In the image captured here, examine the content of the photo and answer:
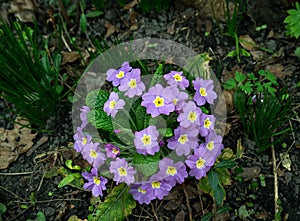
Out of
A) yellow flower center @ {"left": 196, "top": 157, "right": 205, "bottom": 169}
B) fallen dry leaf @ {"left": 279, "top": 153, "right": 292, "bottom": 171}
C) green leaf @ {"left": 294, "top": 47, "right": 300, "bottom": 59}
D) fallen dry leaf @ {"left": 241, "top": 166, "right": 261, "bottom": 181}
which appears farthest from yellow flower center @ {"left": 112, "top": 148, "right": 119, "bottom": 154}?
green leaf @ {"left": 294, "top": 47, "right": 300, "bottom": 59}

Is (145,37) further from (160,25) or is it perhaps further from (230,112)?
(230,112)

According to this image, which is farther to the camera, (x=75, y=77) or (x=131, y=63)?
(x=75, y=77)

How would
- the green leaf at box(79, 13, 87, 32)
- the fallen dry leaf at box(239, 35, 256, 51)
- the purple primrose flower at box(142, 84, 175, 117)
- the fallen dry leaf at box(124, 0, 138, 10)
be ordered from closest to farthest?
the purple primrose flower at box(142, 84, 175, 117), the fallen dry leaf at box(239, 35, 256, 51), the green leaf at box(79, 13, 87, 32), the fallen dry leaf at box(124, 0, 138, 10)

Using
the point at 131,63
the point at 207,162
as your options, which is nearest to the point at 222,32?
the point at 131,63

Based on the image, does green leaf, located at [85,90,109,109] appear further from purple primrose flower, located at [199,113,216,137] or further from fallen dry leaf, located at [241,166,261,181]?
fallen dry leaf, located at [241,166,261,181]

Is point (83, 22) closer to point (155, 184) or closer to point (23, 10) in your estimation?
point (23, 10)

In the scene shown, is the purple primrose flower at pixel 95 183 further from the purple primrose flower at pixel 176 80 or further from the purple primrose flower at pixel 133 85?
the purple primrose flower at pixel 176 80

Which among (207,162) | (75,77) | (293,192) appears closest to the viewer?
(207,162)
